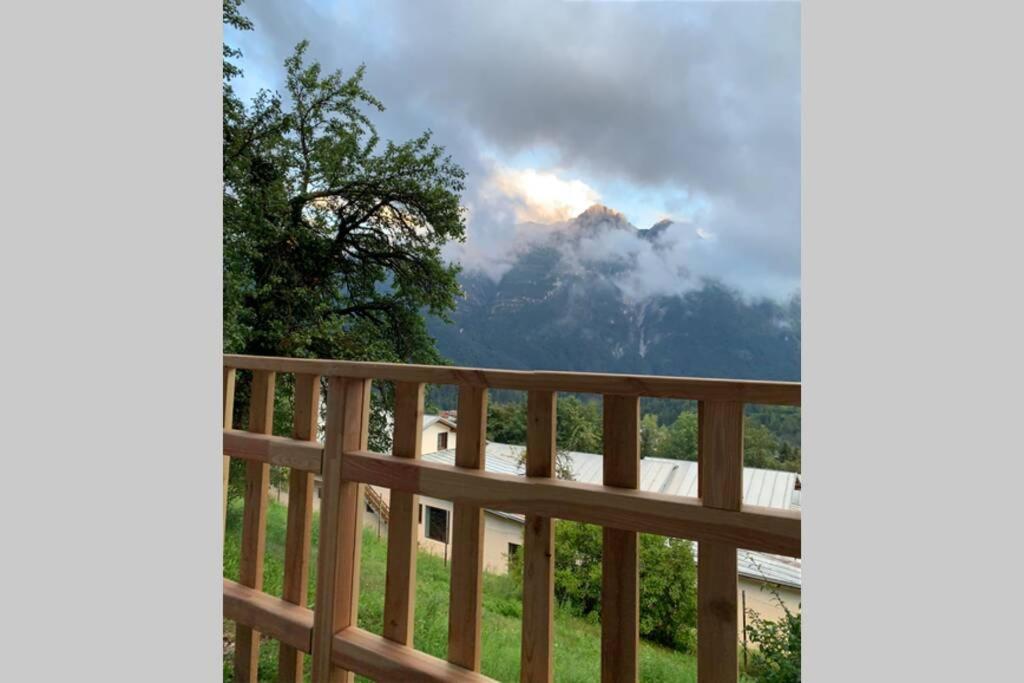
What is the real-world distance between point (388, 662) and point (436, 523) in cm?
40

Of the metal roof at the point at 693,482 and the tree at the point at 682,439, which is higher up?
the tree at the point at 682,439

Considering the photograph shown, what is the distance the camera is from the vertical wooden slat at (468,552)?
87 centimetres

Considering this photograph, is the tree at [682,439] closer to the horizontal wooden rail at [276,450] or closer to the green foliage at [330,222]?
the horizontal wooden rail at [276,450]

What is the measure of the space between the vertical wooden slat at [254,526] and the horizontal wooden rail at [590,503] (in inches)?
11.3

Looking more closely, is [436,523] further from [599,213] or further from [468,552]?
[599,213]

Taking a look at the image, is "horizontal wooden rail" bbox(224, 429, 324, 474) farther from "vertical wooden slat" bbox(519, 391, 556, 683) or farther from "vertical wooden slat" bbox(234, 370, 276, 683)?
"vertical wooden slat" bbox(519, 391, 556, 683)

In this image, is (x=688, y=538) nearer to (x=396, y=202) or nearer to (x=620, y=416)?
(x=620, y=416)

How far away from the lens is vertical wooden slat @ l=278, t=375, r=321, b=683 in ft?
3.55

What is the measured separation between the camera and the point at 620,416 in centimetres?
77

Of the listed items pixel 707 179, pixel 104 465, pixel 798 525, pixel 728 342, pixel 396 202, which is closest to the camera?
pixel 104 465

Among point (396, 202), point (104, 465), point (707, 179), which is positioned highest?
point (707, 179)

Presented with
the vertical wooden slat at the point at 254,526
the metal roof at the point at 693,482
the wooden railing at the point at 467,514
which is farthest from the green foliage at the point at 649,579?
the vertical wooden slat at the point at 254,526

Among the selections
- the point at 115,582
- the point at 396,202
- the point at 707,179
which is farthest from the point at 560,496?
the point at 707,179

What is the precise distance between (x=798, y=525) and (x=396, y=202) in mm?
4323
